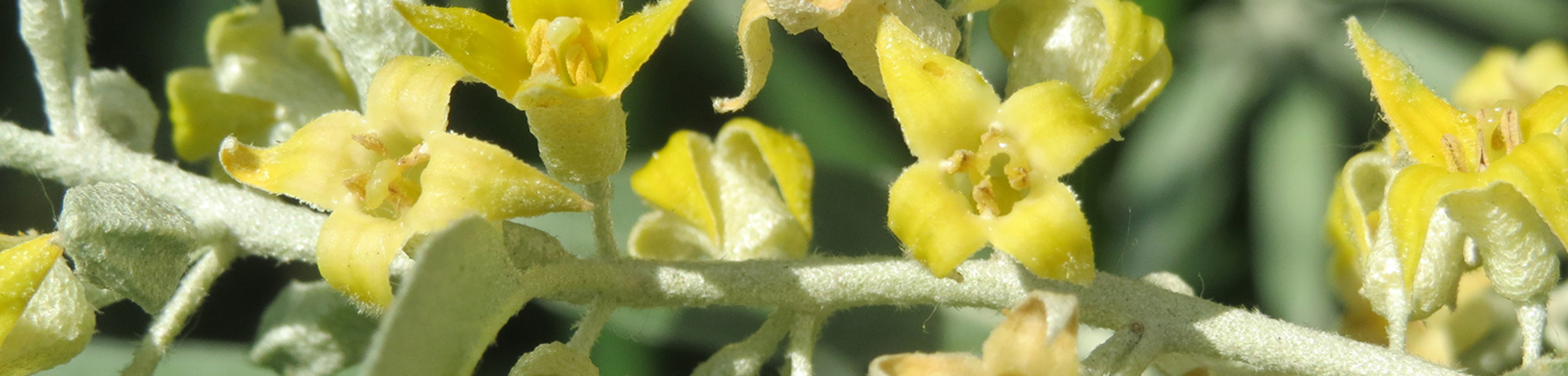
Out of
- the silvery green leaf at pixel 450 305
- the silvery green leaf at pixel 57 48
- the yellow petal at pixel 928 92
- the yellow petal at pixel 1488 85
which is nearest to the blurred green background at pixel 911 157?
the yellow petal at pixel 1488 85

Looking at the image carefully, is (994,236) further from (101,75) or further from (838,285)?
(101,75)

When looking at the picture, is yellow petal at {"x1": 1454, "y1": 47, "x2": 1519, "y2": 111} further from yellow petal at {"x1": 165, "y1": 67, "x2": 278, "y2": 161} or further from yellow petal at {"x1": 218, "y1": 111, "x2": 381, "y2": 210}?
yellow petal at {"x1": 165, "y1": 67, "x2": 278, "y2": 161}

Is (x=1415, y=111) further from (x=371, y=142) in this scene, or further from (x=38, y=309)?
(x=38, y=309)

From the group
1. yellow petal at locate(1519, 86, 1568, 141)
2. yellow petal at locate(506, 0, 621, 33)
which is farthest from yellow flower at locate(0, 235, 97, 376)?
yellow petal at locate(1519, 86, 1568, 141)

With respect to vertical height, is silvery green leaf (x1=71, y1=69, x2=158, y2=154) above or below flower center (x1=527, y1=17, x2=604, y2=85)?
below

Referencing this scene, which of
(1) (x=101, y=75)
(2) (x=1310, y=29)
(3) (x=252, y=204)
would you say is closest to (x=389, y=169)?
(3) (x=252, y=204)

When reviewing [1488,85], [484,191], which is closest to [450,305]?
[484,191]
